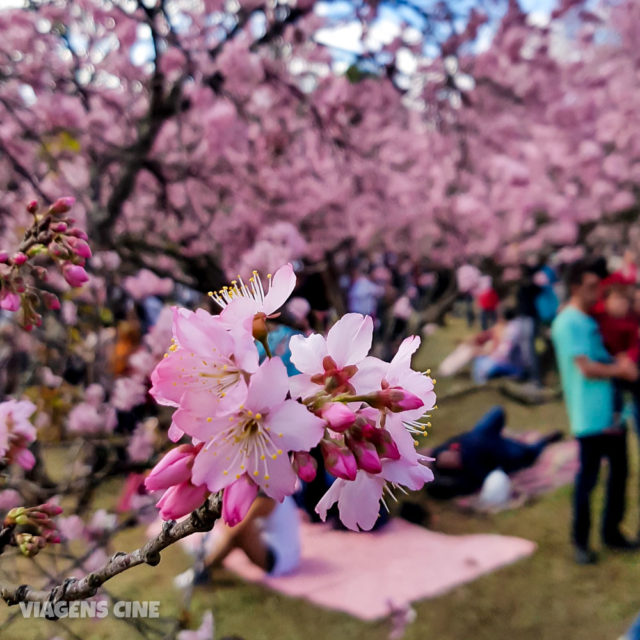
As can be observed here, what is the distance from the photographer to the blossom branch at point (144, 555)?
60 cm

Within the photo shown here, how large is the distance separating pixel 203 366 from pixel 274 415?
10 cm

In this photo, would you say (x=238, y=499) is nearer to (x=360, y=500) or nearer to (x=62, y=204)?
(x=360, y=500)

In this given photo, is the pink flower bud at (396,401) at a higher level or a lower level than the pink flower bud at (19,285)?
lower

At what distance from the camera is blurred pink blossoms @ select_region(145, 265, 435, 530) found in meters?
0.59

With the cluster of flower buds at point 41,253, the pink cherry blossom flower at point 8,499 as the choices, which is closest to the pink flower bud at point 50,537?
the cluster of flower buds at point 41,253

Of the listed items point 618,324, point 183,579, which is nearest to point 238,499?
point 183,579

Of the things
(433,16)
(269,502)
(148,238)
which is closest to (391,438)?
(269,502)

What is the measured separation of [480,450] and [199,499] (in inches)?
150

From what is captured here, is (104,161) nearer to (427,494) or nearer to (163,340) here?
(163,340)

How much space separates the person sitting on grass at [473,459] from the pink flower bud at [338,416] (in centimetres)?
352

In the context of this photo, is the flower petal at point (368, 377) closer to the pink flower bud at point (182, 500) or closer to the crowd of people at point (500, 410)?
the pink flower bud at point (182, 500)

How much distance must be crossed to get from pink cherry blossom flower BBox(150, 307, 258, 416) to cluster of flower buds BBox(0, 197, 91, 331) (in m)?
0.42

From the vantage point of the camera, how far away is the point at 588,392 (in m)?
2.90

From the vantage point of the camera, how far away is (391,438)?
2.11 feet
